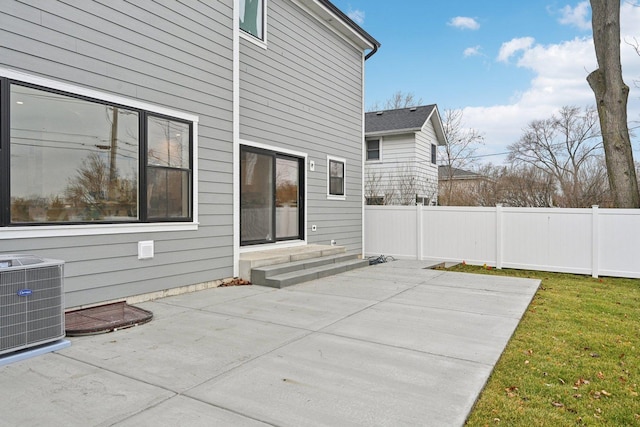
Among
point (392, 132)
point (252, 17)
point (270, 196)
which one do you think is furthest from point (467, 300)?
point (392, 132)

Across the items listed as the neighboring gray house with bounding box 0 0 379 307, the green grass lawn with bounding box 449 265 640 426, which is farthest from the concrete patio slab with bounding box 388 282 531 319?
the neighboring gray house with bounding box 0 0 379 307

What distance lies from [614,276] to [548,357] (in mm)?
6236

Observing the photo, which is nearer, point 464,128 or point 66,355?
point 66,355

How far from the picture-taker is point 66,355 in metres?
3.24

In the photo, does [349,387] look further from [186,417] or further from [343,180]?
[343,180]

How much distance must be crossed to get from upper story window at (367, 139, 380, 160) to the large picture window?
12051 mm

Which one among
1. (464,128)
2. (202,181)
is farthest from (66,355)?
(464,128)

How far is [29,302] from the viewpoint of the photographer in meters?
3.14

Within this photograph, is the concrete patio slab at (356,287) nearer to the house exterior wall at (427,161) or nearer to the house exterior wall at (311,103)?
the house exterior wall at (311,103)

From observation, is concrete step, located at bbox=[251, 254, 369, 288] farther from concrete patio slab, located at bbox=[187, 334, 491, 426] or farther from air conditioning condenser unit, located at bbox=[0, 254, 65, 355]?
air conditioning condenser unit, located at bbox=[0, 254, 65, 355]

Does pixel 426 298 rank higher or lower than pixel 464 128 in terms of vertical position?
lower

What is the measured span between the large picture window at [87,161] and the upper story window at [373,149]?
474 inches

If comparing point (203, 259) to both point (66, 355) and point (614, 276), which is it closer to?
point (66, 355)

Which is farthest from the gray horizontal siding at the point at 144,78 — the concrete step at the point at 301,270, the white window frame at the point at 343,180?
the white window frame at the point at 343,180
